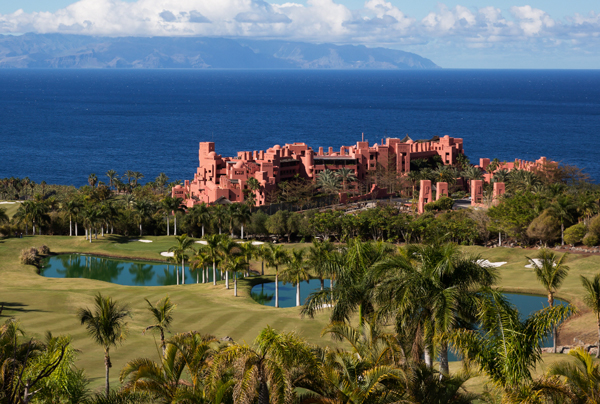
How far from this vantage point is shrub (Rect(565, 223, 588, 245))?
213ft

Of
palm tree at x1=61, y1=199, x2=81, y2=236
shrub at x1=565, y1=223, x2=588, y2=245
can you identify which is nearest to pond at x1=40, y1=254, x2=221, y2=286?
palm tree at x1=61, y1=199, x2=81, y2=236

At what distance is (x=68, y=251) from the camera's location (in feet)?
247

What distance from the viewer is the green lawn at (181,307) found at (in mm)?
35031

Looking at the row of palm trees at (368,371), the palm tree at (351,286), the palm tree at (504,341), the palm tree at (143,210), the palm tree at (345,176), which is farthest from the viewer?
the palm tree at (345,176)

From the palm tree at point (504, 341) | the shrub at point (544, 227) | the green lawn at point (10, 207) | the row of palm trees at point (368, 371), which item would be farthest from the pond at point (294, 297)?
the green lawn at point (10, 207)

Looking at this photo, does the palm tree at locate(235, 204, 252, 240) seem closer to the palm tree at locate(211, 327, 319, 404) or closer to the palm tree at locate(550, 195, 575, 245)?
the palm tree at locate(550, 195, 575, 245)

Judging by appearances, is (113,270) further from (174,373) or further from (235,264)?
(174,373)

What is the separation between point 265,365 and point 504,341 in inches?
247

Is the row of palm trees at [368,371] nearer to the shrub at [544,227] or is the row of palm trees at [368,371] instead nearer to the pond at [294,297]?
the pond at [294,297]

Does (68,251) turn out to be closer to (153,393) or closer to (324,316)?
(324,316)

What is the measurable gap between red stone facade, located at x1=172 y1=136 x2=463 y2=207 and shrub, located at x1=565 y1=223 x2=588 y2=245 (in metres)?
48.9

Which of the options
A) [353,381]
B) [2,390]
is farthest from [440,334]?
[2,390]

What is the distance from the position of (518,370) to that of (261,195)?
86.8m

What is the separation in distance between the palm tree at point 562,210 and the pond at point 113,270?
33.2 m
